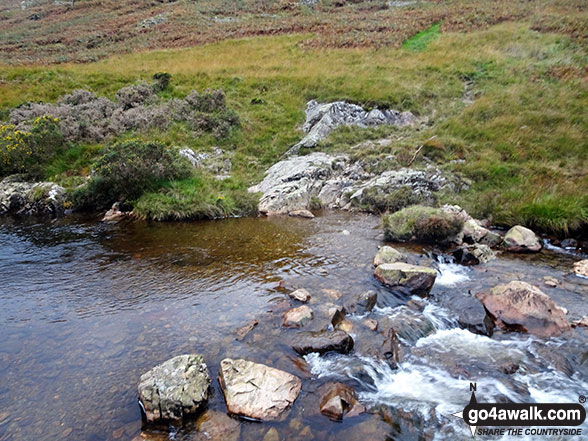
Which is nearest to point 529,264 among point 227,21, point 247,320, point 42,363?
point 247,320

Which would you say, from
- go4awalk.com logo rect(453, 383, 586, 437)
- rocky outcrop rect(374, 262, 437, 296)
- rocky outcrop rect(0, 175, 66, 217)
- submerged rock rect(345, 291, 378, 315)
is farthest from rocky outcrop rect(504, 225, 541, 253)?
rocky outcrop rect(0, 175, 66, 217)

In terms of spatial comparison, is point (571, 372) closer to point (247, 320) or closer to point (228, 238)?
point (247, 320)

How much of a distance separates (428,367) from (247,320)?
3.51m

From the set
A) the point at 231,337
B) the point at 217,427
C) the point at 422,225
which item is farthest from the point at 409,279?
the point at 217,427

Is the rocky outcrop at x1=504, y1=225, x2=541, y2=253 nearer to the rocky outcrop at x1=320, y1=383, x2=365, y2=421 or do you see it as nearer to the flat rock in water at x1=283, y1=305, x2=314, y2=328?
the flat rock in water at x1=283, y1=305, x2=314, y2=328

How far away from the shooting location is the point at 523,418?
4762mm

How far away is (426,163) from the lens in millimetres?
15703

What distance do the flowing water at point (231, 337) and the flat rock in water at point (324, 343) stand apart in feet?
0.46

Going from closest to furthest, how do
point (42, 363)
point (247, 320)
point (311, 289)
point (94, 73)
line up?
point (42, 363) → point (247, 320) → point (311, 289) → point (94, 73)

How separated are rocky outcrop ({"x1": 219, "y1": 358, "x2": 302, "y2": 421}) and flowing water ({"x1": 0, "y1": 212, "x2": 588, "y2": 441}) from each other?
0.51 ft

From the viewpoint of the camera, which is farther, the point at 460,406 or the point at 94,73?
the point at 94,73

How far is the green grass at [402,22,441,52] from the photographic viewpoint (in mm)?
30938

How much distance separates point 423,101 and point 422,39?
14684 millimetres

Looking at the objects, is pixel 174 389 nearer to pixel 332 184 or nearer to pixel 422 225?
pixel 422 225
